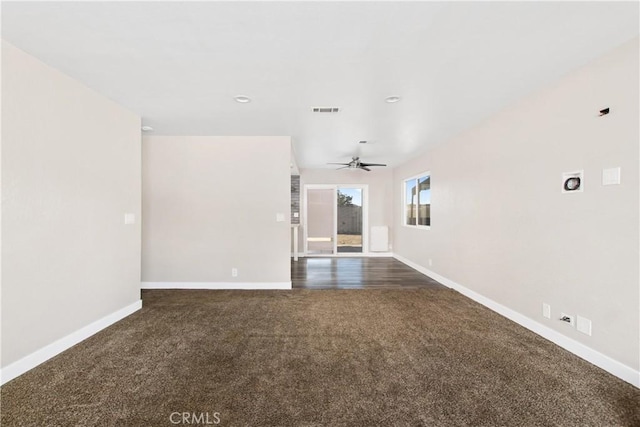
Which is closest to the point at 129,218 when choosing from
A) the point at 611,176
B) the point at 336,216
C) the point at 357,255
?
the point at 611,176

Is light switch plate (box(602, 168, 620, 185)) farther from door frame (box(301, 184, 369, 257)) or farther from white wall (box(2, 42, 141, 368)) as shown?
door frame (box(301, 184, 369, 257))

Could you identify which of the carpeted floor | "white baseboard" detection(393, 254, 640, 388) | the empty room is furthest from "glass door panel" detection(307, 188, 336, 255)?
the carpeted floor

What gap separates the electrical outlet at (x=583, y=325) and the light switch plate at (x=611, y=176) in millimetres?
A: 1142

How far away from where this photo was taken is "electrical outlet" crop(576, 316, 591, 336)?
2.33m

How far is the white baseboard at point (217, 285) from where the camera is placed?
4.47 metres

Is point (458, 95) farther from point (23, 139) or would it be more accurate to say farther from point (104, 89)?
point (23, 139)

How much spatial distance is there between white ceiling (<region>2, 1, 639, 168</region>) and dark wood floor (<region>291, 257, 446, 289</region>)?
9.17 ft

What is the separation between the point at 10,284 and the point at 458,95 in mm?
4226

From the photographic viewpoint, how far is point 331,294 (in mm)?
4203

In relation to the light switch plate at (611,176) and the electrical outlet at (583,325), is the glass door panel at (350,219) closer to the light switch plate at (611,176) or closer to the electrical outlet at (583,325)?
the electrical outlet at (583,325)

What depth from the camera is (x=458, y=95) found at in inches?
115

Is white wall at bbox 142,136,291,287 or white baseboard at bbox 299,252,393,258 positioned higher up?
white wall at bbox 142,136,291,287

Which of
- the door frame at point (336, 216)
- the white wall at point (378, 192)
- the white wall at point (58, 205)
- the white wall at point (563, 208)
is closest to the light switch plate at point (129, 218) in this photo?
the white wall at point (58, 205)

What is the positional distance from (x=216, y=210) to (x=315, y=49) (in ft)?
10.2
